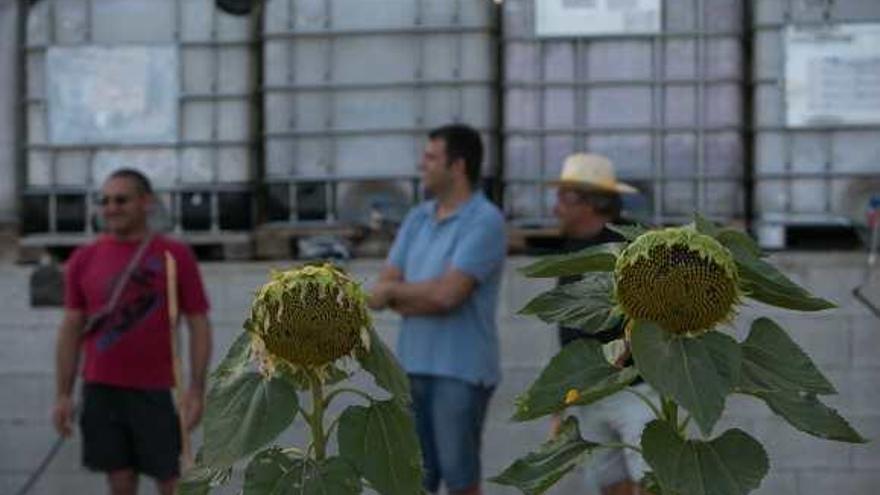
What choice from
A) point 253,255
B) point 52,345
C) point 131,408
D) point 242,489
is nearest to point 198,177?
point 253,255

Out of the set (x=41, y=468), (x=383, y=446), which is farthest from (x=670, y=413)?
(x=41, y=468)

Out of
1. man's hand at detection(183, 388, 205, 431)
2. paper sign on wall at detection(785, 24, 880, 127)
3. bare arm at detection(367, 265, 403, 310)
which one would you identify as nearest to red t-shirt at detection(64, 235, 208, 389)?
man's hand at detection(183, 388, 205, 431)

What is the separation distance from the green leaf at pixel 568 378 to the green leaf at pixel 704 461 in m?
0.08

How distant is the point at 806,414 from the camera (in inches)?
65.8

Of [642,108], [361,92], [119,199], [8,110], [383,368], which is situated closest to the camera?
[383,368]

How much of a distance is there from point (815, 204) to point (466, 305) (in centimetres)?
206

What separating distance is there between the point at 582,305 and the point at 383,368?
10.2 inches

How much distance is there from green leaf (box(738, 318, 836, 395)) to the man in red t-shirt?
4008 mm

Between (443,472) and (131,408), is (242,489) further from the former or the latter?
(131,408)

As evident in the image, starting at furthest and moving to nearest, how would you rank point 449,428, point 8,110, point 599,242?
point 8,110
point 449,428
point 599,242

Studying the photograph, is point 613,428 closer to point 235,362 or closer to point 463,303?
point 463,303

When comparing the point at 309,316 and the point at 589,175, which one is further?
the point at 589,175

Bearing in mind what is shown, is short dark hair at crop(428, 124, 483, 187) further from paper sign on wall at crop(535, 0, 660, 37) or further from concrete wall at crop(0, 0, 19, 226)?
concrete wall at crop(0, 0, 19, 226)

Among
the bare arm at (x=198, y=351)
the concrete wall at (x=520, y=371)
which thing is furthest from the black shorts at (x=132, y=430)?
the concrete wall at (x=520, y=371)
